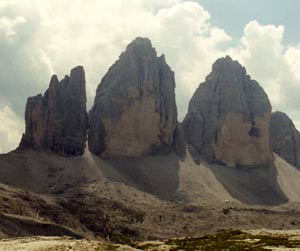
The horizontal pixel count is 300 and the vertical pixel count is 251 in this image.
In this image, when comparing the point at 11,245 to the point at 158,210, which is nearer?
the point at 11,245

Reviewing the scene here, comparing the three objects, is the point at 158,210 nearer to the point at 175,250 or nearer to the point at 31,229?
the point at 31,229

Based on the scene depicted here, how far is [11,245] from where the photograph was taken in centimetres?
4606

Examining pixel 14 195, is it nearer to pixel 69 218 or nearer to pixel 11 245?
pixel 69 218

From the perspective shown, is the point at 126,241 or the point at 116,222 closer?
the point at 126,241

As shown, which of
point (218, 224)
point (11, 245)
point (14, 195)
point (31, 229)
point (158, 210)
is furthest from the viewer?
point (158, 210)

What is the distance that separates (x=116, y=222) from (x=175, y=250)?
398ft

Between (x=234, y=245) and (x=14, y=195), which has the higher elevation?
(x=14, y=195)

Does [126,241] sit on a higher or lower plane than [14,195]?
lower

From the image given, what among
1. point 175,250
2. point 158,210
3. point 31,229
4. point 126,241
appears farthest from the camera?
point 158,210

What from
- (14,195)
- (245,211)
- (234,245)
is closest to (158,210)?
(245,211)

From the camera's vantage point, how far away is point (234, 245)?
178 feet

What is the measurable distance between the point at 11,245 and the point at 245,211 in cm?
16019

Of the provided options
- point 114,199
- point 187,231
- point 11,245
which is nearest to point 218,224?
point 187,231

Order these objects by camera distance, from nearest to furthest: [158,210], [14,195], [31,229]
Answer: [31,229] < [14,195] < [158,210]
